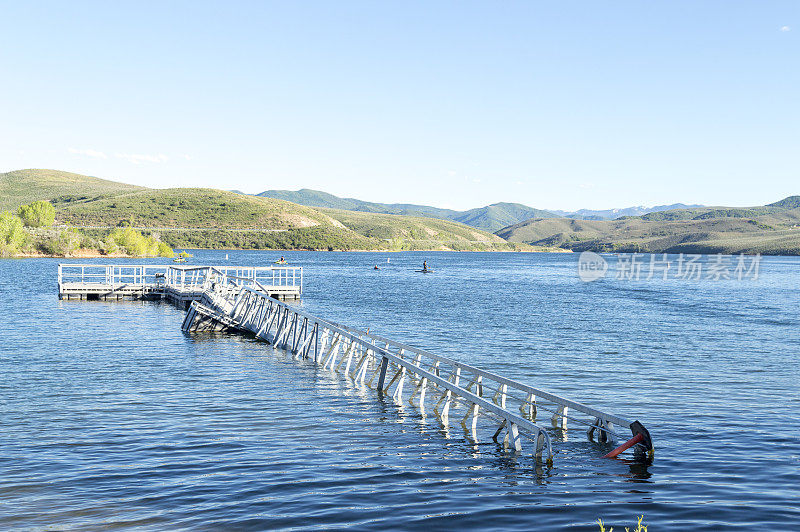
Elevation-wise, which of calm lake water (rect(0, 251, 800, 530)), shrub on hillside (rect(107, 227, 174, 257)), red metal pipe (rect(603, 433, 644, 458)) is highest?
shrub on hillside (rect(107, 227, 174, 257))

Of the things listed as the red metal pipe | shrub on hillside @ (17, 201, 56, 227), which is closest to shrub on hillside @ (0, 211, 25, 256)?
shrub on hillside @ (17, 201, 56, 227)

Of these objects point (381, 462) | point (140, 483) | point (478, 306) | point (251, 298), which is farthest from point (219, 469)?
point (478, 306)

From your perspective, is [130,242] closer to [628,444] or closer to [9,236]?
[9,236]

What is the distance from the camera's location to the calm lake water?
33.7 feet

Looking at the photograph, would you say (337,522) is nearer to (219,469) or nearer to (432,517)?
(432,517)

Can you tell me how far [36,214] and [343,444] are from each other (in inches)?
7473

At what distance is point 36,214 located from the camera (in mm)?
176125

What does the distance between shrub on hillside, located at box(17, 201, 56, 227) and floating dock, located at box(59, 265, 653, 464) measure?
150067 millimetres

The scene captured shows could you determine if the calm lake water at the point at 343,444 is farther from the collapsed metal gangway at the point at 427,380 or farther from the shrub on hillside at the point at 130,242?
the shrub on hillside at the point at 130,242

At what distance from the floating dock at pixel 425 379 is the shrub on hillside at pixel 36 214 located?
150067 mm

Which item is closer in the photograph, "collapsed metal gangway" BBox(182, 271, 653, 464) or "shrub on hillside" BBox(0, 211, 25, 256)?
"collapsed metal gangway" BBox(182, 271, 653, 464)

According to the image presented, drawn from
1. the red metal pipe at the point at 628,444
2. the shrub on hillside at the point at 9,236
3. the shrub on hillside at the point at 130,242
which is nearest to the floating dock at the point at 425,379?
the red metal pipe at the point at 628,444

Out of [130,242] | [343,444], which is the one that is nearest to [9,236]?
[130,242]

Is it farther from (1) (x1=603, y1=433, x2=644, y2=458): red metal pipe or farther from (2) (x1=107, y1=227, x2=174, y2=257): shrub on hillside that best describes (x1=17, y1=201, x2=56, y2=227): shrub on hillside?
(1) (x1=603, y1=433, x2=644, y2=458): red metal pipe
